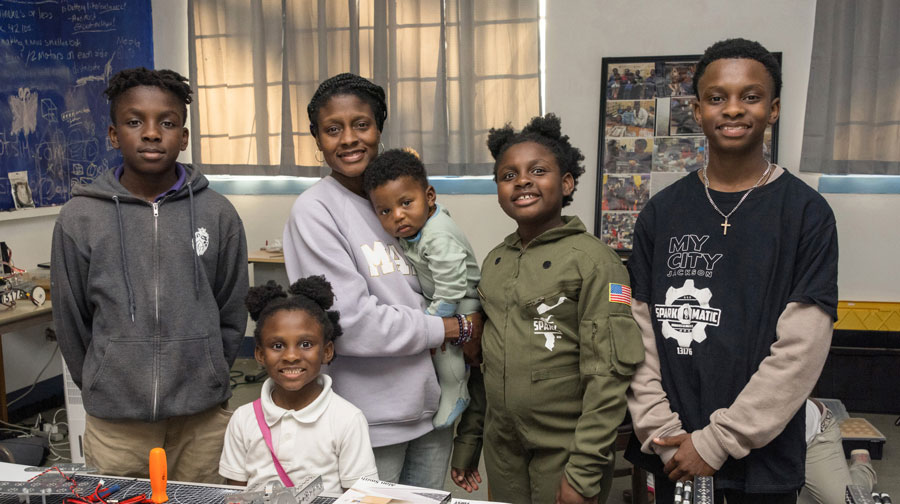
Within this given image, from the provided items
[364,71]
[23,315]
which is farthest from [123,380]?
[364,71]


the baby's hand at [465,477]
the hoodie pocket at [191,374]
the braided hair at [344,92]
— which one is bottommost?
the baby's hand at [465,477]

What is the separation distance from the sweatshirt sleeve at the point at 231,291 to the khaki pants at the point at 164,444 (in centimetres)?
Answer: 17

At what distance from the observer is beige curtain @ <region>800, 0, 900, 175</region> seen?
3.73 meters

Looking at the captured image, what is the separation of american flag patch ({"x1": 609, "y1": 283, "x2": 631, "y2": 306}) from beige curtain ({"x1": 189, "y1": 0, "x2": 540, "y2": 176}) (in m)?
2.90

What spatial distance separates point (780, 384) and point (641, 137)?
9.79 feet

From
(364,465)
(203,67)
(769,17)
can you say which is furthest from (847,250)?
(203,67)

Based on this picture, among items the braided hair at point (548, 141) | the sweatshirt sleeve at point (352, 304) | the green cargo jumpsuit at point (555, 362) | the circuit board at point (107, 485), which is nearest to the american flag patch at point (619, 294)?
the green cargo jumpsuit at point (555, 362)

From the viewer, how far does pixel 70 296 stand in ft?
5.26

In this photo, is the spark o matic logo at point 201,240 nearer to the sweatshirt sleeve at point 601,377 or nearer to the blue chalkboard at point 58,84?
the sweatshirt sleeve at point 601,377

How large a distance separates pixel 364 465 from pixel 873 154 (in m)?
3.62

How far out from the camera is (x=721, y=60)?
1.40 m

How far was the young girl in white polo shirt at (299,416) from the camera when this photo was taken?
1463 millimetres

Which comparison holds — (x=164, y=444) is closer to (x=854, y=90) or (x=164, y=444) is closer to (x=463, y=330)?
(x=463, y=330)

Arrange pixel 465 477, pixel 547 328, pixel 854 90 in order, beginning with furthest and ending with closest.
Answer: pixel 854 90 < pixel 465 477 < pixel 547 328
